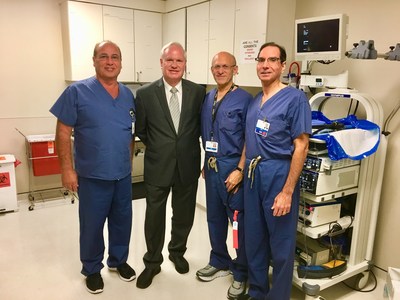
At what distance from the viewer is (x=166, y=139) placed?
7.02 ft

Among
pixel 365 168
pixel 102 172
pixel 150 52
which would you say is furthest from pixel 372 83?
pixel 150 52

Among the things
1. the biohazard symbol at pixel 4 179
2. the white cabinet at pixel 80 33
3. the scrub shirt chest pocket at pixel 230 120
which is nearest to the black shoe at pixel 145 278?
Result: the scrub shirt chest pocket at pixel 230 120

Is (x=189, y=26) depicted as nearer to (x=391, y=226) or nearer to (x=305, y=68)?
(x=305, y=68)

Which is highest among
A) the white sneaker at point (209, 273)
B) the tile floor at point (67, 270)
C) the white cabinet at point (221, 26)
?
the white cabinet at point (221, 26)

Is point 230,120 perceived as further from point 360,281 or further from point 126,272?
point 360,281

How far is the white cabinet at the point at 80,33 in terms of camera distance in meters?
3.66

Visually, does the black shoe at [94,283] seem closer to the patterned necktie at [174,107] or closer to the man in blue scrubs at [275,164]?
the man in blue scrubs at [275,164]

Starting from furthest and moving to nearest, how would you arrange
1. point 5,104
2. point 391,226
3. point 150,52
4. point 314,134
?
point 150,52 < point 5,104 < point 391,226 < point 314,134

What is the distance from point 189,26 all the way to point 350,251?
284 centimetres

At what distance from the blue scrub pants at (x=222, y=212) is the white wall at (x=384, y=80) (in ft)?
3.64

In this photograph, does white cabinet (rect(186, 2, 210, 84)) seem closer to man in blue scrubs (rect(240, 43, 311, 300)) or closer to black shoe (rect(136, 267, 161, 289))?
man in blue scrubs (rect(240, 43, 311, 300))

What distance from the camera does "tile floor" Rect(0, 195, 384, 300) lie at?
221cm

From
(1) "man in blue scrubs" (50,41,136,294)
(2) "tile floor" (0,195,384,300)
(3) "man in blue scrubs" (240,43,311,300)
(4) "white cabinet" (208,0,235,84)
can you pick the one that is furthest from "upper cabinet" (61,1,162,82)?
(3) "man in blue scrubs" (240,43,311,300)

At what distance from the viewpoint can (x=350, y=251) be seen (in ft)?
7.29
